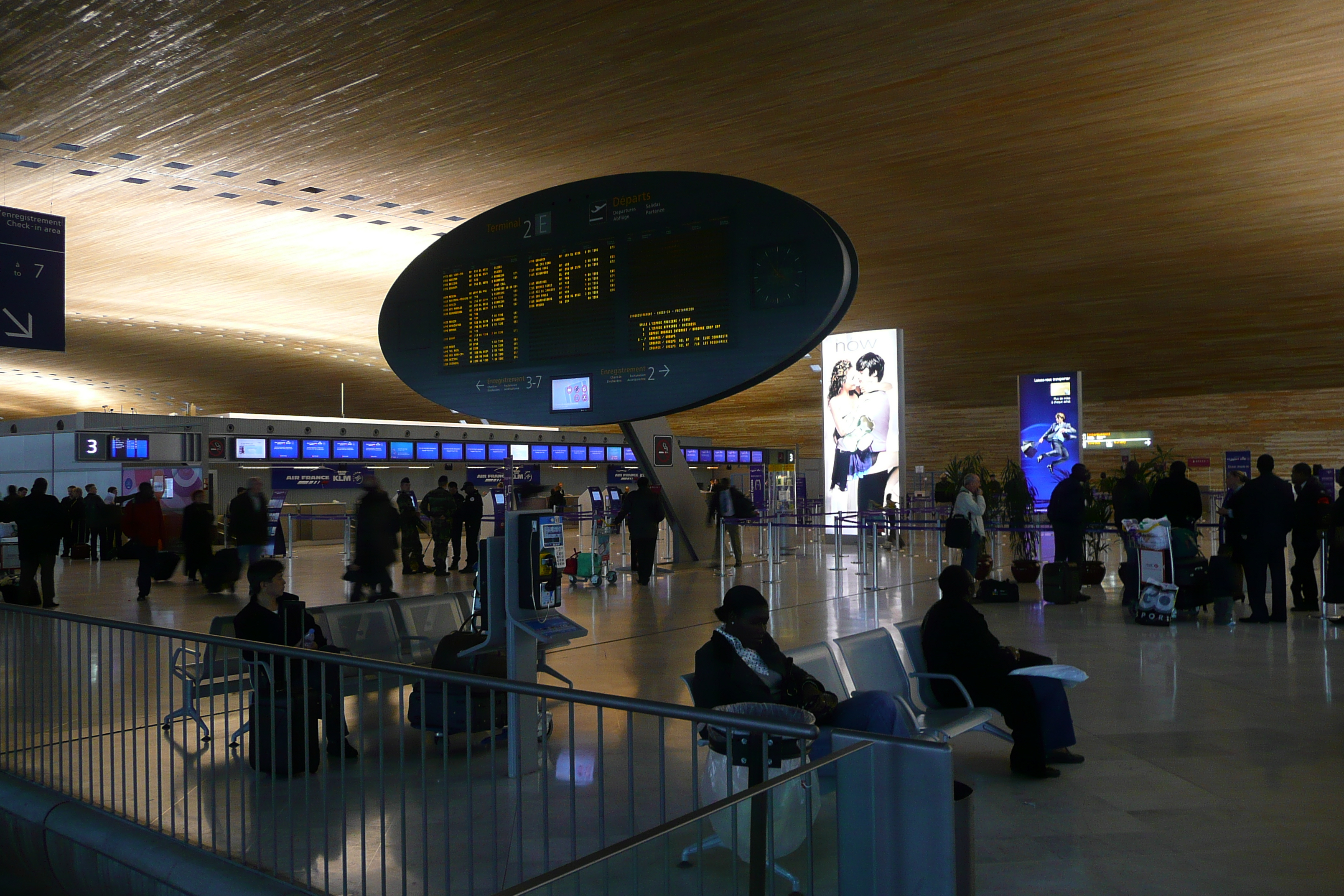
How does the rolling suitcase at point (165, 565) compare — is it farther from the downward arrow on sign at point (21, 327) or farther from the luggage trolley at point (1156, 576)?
the luggage trolley at point (1156, 576)

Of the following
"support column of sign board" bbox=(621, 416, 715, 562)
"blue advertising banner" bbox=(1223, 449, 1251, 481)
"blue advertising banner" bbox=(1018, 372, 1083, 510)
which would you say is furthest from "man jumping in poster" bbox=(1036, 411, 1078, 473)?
"support column of sign board" bbox=(621, 416, 715, 562)

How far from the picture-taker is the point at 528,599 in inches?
216

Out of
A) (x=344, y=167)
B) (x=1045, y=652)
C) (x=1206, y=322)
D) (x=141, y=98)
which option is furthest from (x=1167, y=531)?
(x=1206, y=322)

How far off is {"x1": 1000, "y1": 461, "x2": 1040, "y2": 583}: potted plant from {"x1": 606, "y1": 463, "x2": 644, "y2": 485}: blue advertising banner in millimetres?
15701

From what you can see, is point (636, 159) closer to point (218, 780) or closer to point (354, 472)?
point (218, 780)

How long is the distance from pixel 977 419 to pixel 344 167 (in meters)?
27.5

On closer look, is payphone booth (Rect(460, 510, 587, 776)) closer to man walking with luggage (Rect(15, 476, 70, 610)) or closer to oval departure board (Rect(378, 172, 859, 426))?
oval departure board (Rect(378, 172, 859, 426))

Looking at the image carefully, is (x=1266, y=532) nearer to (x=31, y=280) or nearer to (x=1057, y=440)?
(x=31, y=280)

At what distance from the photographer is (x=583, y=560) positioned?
14.1 meters

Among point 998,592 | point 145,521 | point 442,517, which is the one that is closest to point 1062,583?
point 998,592

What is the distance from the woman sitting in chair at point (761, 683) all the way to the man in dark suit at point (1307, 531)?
8.26 meters

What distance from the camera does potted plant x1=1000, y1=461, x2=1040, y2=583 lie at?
13.5 meters

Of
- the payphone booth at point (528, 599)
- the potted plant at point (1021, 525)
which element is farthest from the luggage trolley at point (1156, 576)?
the payphone booth at point (528, 599)

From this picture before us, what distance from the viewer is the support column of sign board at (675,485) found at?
15188mm
